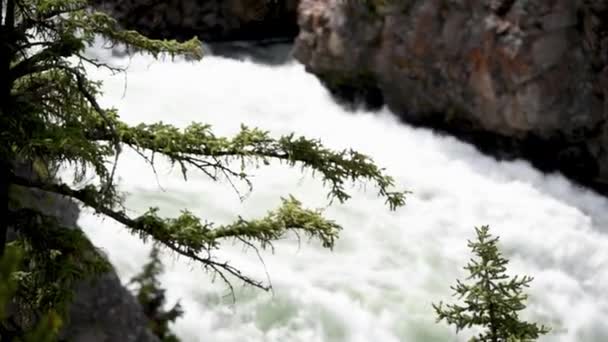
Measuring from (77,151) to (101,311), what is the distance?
4.05 metres

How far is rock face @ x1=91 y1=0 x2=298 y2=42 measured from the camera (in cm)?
2502

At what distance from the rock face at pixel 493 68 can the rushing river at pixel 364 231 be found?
58 cm

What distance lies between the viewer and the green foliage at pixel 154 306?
9180 millimetres

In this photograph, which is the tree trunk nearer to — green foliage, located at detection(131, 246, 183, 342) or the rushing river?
the rushing river

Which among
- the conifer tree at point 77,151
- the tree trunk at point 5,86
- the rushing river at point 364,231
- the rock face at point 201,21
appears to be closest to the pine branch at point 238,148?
the conifer tree at point 77,151

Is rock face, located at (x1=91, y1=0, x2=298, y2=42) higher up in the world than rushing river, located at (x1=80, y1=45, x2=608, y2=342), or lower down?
higher up

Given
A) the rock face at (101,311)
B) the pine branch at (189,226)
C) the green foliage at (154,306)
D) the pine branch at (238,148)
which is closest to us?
the pine branch at (189,226)

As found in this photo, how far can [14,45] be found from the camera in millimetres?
4805

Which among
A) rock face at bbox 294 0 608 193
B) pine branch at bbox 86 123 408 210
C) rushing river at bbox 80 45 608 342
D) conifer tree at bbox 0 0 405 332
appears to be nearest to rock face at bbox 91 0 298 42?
rushing river at bbox 80 45 608 342

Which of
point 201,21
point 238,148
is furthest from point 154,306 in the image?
point 201,21

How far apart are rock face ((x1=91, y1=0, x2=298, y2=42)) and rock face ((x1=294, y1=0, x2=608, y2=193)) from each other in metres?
5.27

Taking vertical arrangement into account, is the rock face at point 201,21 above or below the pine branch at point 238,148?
below

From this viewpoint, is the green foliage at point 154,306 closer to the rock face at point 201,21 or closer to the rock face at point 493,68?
the rock face at point 493,68

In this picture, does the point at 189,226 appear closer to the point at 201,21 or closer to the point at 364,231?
the point at 364,231
